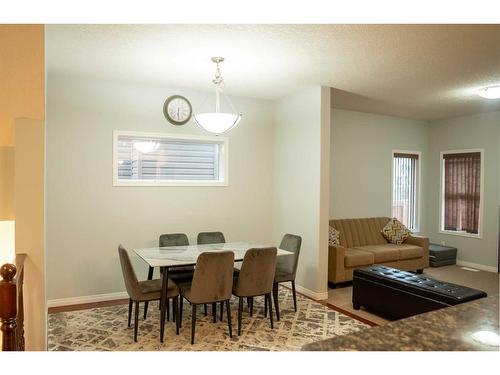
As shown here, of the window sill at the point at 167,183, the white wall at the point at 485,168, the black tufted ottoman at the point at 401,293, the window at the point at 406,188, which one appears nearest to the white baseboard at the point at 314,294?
the black tufted ottoman at the point at 401,293

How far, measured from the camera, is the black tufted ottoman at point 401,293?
3346 mm

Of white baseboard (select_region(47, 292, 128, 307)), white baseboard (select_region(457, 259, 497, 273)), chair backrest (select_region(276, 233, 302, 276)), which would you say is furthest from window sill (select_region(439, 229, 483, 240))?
white baseboard (select_region(47, 292, 128, 307))

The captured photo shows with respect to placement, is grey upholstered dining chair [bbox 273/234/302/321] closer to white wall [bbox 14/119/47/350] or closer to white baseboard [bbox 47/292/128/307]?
white baseboard [bbox 47/292/128/307]

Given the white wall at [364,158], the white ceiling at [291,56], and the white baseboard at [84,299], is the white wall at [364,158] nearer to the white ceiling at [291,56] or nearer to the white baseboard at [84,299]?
the white ceiling at [291,56]

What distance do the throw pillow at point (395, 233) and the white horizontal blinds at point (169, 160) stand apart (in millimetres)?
3156

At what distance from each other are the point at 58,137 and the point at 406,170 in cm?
611

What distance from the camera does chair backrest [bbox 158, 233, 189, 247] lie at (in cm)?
434

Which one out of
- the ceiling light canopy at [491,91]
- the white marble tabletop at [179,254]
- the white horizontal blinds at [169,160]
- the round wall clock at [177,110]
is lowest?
the white marble tabletop at [179,254]

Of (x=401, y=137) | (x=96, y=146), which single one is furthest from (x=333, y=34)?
(x=401, y=137)

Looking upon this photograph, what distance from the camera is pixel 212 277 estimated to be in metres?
3.24

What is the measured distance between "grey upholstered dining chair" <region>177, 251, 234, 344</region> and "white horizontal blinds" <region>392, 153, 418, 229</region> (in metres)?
4.75

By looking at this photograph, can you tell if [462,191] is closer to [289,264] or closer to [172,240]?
[289,264]

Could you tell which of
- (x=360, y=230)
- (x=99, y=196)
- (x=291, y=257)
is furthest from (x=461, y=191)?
(x=99, y=196)
